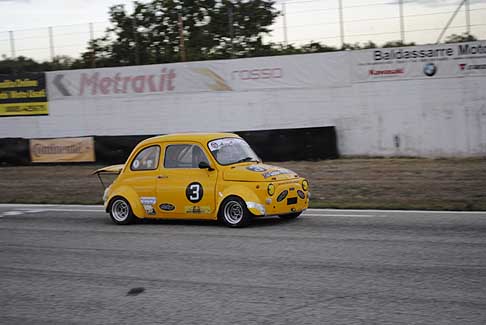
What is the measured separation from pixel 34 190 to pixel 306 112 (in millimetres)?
9381

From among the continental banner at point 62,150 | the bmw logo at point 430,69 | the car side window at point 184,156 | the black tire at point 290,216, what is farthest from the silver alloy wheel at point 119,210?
the bmw logo at point 430,69

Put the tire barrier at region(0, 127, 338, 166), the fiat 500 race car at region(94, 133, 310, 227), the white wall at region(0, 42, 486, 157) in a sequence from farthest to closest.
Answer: the white wall at region(0, 42, 486, 157) → the tire barrier at region(0, 127, 338, 166) → the fiat 500 race car at region(94, 133, 310, 227)

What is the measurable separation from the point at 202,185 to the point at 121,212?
186 cm

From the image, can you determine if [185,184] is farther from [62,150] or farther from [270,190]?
[62,150]

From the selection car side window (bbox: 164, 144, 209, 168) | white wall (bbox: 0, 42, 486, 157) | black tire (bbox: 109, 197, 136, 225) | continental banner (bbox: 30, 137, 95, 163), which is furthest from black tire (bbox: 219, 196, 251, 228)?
continental banner (bbox: 30, 137, 95, 163)

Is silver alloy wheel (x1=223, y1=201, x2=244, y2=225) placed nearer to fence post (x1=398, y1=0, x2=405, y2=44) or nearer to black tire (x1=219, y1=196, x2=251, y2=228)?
black tire (x1=219, y1=196, x2=251, y2=228)

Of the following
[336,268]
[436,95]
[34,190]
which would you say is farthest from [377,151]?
[336,268]

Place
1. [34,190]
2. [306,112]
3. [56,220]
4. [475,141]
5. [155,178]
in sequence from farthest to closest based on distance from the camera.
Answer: [306,112], [475,141], [34,190], [56,220], [155,178]

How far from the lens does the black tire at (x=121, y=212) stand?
39.6 ft

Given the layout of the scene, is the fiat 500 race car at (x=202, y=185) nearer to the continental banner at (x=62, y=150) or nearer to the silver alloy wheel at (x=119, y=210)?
the silver alloy wheel at (x=119, y=210)

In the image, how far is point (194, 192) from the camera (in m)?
11.3

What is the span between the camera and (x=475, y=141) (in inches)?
826

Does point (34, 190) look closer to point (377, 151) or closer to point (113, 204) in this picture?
point (113, 204)

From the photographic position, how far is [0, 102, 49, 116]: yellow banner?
2772 centimetres
